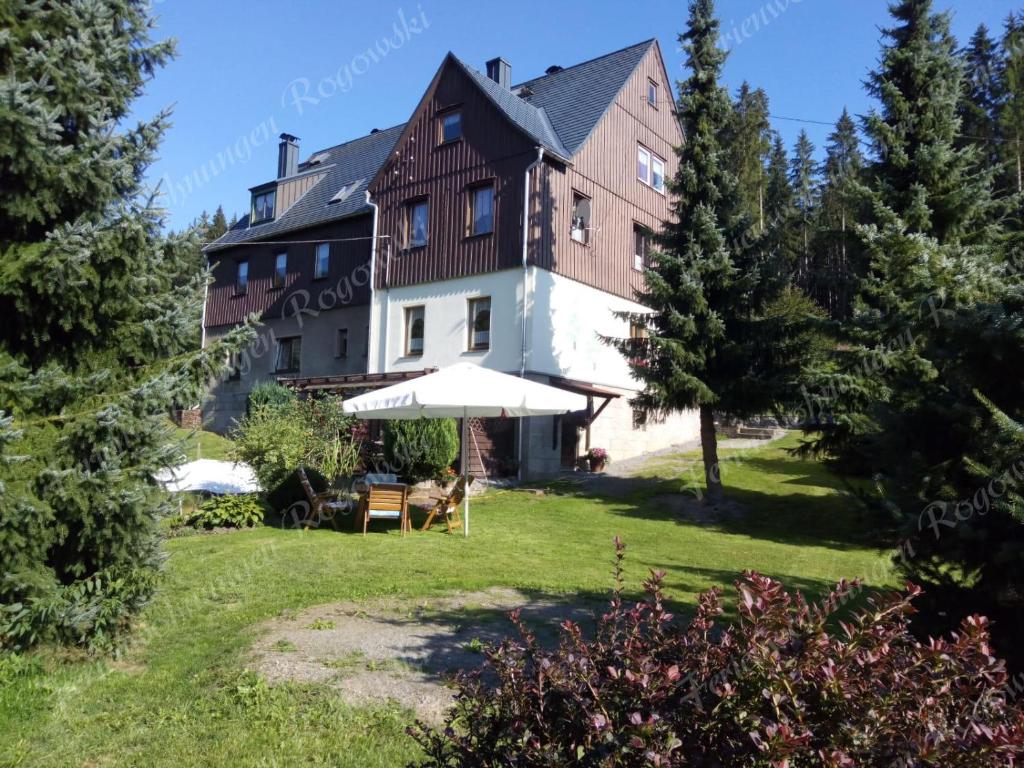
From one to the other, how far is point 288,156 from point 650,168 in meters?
17.0

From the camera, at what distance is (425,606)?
698cm

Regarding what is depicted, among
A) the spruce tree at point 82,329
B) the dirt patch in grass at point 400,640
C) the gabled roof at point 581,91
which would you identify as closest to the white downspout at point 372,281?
the gabled roof at point 581,91

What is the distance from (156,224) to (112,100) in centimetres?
107

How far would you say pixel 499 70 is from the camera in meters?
26.1

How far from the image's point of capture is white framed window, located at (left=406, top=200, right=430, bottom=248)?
75.4 feet

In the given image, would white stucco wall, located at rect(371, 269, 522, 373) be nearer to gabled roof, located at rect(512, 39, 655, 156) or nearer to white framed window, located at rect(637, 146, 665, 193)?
gabled roof, located at rect(512, 39, 655, 156)

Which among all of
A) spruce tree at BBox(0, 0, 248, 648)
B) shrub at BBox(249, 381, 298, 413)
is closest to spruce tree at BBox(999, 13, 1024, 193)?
shrub at BBox(249, 381, 298, 413)

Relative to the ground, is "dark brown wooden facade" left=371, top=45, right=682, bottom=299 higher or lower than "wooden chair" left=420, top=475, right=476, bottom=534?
higher

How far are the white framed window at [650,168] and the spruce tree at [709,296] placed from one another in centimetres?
884

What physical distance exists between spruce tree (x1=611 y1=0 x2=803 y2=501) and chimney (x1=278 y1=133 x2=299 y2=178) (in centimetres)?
2252

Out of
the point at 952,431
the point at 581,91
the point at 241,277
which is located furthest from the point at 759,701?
the point at 241,277

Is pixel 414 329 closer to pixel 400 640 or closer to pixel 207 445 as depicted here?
pixel 207 445

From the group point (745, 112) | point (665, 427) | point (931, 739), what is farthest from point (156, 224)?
point (745, 112)

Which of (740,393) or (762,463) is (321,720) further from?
(762,463)
